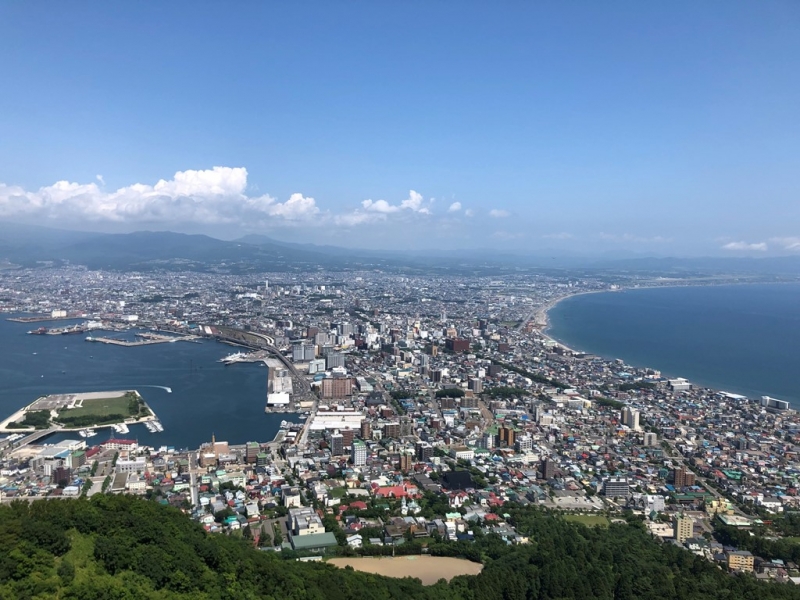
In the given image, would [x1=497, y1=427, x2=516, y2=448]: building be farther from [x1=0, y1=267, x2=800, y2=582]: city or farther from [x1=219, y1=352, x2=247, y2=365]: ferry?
[x1=219, y1=352, x2=247, y2=365]: ferry

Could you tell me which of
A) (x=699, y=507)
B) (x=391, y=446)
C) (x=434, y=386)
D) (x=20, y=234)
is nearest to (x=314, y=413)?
(x=391, y=446)

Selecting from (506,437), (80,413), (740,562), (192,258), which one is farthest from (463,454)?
(192,258)

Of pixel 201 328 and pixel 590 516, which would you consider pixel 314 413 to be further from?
pixel 201 328

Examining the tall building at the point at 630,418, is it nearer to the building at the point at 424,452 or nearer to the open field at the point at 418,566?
the building at the point at 424,452

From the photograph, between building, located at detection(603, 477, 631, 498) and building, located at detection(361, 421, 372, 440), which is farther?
building, located at detection(361, 421, 372, 440)

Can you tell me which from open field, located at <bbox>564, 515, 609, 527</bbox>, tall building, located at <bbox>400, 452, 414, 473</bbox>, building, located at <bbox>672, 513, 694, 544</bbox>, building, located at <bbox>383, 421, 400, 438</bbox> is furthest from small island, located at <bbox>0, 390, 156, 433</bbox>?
building, located at <bbox>672, 513, 694, 544</bbox>

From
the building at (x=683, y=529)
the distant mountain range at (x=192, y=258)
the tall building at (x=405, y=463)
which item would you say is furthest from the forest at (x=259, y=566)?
the distant mountain range at (x=192, y=258)

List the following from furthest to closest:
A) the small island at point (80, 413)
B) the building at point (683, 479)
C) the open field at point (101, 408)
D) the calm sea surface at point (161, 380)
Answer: the open field at point (101, 408)
the calm sea surface at point (161, 380)
the small island at point (80, 413)
the building at point (683, 479)
